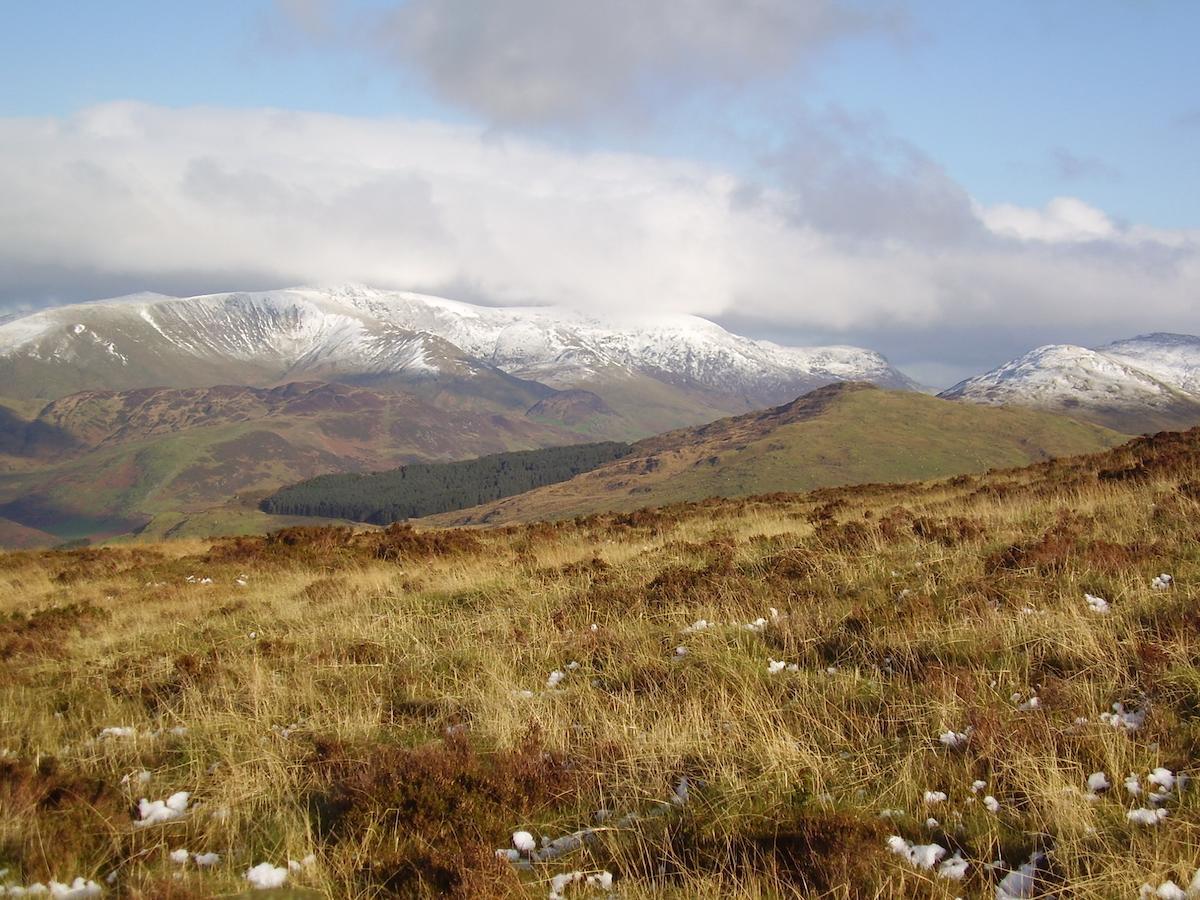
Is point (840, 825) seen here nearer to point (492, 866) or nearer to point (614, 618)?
point (492, 866)

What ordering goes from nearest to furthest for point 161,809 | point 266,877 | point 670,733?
point 266,877
point 161,809
point 670,733

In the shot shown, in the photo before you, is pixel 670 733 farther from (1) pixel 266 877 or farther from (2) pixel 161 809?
(2) pixel 161 809

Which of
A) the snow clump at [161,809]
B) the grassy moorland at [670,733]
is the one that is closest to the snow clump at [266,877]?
the grassy moorland at [670,733]

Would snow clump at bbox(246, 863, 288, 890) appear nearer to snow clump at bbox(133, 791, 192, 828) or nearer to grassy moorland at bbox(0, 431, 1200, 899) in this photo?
grassy moorland at bbox(0, 431, 1200, 899)

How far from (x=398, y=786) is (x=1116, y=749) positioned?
541 centimetres

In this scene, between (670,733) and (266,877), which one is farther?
(670,733)

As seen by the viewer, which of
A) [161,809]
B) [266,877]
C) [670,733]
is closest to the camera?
[266,877]

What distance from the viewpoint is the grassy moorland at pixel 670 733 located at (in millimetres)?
4938

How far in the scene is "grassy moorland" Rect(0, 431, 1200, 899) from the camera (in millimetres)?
4938

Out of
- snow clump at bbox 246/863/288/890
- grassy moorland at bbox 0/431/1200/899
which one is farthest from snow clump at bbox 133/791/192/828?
snow clump at bbox 246/863/288/890

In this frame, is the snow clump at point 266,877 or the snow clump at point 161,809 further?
the snow clump at point 161,809

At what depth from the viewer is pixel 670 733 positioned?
6.66 metres

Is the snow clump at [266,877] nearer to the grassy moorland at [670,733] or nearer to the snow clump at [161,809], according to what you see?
the grassy moorland at [670,733]

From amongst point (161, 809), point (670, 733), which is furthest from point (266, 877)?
point (670, 733)
